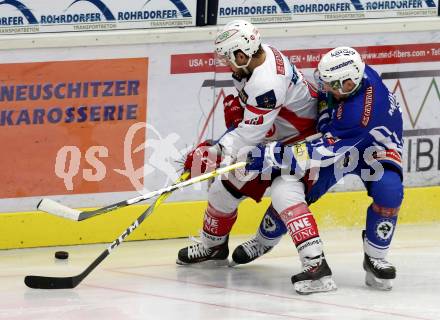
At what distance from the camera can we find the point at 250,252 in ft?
25.8

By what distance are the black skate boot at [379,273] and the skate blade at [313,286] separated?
25 centimetres

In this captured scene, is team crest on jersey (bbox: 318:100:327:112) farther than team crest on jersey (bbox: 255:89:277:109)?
Yes

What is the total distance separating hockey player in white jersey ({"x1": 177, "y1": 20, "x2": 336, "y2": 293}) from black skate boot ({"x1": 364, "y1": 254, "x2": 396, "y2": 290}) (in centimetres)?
26

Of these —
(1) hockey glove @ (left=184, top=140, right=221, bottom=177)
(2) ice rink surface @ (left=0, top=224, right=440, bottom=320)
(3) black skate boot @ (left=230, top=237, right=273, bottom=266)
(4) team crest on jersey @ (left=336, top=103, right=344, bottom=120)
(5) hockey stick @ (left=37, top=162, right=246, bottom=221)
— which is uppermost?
(4) team crest on jersey @ (left=336, top=103, right=344, bottom=120)

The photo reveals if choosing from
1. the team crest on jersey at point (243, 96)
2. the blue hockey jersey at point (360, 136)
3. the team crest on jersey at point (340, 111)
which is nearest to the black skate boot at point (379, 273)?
the blue hockey jersey at point (360, 136)

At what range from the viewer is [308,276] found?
23.6ft

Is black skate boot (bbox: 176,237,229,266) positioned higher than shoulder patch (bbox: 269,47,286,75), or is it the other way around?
shoulder patch (bbox: 269,47,286,75)

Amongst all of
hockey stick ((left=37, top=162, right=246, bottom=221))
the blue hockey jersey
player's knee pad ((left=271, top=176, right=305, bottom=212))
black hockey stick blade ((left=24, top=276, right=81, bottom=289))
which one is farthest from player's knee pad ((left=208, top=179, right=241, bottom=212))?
black hockey stick blade ((left=24, top=276, right=81, bottom=289))

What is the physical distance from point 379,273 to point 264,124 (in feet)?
3.00

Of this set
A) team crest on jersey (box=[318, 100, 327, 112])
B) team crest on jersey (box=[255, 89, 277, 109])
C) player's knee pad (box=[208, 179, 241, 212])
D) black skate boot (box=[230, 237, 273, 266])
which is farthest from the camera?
black skate boot (box=[230, 237, 273, 266])

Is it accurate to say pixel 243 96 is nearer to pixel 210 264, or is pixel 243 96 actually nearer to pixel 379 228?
pixel 379 228

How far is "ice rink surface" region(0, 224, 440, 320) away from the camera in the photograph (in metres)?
6.87

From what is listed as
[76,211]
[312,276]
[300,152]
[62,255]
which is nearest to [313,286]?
[312,276]

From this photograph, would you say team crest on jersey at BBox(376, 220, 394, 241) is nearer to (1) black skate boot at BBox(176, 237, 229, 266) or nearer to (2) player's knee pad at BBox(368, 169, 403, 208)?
(2) player's knee pad at BBox(368, 169, 403, 208)
